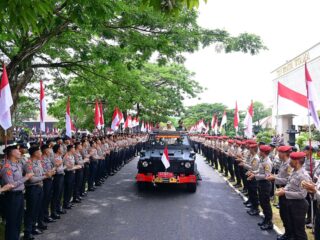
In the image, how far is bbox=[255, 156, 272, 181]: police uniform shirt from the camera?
7430 millimetres

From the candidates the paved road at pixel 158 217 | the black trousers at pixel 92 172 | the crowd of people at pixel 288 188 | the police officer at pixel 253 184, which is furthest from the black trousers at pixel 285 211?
the black trousers at pixel 92 172

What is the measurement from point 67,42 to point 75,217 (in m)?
6.18

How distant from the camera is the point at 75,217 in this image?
819 centimetres

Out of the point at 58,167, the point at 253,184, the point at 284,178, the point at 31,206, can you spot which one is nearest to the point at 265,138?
the point at 253,184

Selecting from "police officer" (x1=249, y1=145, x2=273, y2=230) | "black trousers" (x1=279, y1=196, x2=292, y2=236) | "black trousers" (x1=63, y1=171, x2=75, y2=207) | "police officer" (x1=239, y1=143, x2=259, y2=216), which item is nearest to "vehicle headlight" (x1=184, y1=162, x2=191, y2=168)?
"police officer" (x1=239, y1=143, x2=259, y2=216)

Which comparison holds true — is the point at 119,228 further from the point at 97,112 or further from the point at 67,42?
the point at 97,112

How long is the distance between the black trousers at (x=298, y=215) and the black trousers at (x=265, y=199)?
4.78 feet

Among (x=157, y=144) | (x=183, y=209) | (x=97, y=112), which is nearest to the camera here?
(x=183, y=209)

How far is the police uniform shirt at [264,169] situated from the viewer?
743 cm

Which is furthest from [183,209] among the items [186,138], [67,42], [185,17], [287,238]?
[67,42]

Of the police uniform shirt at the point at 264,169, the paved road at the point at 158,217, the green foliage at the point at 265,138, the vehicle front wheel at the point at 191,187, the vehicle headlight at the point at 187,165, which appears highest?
the green foliage at the point at 265,138

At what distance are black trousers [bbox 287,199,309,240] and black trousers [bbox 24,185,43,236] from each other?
472cm

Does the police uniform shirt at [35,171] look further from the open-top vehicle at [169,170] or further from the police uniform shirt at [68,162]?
the open-top vehicle at [169,170]

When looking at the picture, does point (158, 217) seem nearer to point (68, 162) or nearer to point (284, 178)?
point (68, 162)
